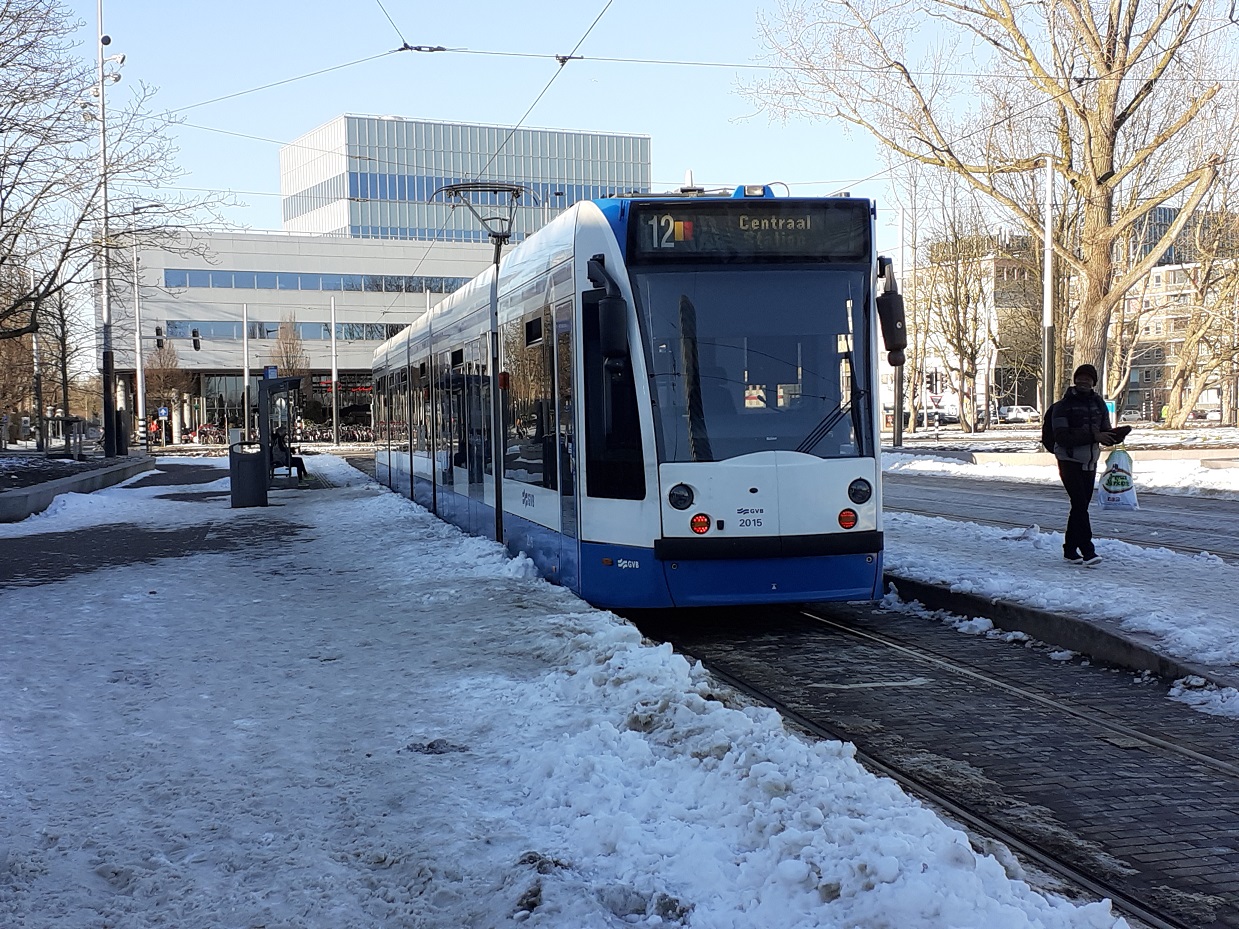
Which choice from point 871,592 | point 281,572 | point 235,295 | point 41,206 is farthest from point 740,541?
point 235,295

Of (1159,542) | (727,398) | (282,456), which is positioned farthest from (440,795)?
(282,456)

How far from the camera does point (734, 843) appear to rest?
417 centimetres

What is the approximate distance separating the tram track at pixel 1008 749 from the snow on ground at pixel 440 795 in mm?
557

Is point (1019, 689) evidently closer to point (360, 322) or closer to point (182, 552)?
point (182, 552)

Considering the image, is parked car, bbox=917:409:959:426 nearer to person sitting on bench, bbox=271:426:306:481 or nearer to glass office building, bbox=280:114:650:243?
glass office building, bbox=280:114:650:243

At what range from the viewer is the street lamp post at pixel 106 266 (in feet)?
78.7

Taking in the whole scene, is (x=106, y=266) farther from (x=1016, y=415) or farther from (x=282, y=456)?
(x=1016, y=415)

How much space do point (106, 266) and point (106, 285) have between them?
13.1ft

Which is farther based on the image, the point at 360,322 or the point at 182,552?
the point at 360,322

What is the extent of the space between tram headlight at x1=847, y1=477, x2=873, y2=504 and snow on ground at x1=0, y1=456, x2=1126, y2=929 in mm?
1941

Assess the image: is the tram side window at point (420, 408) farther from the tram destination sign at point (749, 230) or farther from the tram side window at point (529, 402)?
the tram destination sign at point (749, 230)

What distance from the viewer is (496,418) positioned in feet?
41.1

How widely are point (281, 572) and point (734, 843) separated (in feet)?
29.6

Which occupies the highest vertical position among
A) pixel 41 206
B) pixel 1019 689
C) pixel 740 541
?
pixel 41 206
